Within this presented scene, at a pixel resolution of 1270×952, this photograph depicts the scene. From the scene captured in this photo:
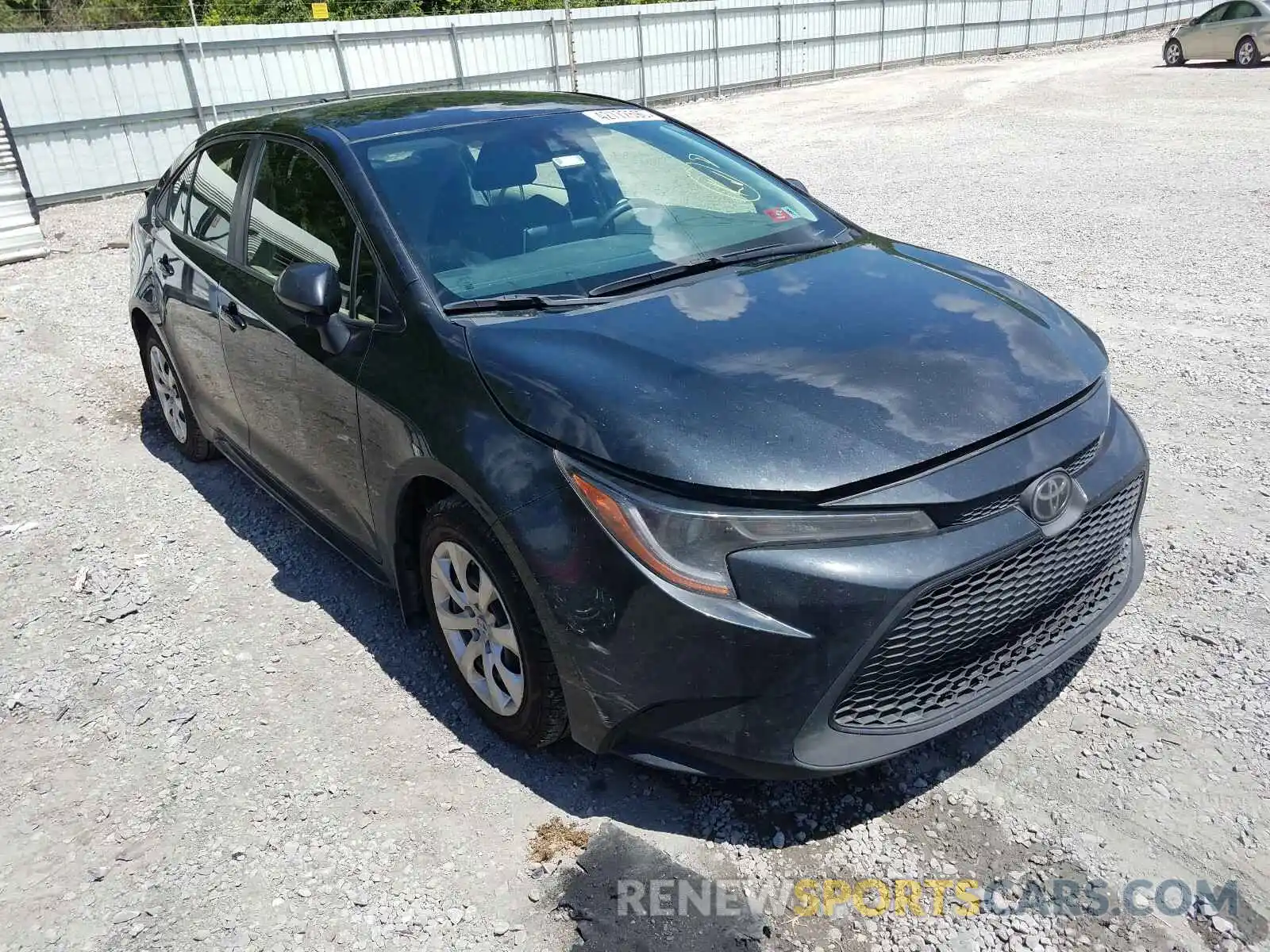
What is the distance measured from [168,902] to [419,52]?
61.3ft

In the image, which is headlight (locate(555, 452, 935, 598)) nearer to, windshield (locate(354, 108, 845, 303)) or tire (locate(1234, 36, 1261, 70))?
windshield (locate(354, 108, 845, 303))

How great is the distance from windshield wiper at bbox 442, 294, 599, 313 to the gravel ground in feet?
4.07

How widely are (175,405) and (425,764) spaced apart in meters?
3.02

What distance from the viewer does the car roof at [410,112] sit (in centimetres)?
349

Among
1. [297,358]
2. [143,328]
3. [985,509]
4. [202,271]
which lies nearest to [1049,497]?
[985,509]

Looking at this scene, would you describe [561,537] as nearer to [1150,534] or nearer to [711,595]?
[711,595]

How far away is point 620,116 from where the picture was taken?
3922 millimetres

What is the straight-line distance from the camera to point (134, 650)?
3514mm

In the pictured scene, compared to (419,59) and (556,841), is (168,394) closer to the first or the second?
(556,841)

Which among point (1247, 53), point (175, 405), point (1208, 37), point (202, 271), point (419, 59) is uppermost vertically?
point (202, 271)

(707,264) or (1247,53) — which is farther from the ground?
(707,264)

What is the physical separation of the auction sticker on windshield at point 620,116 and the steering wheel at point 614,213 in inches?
20.3

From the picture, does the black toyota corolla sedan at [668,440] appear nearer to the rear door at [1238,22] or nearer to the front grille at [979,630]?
the front grille at [979,630]

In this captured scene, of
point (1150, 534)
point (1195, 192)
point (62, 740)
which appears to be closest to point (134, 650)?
point (62, 740)
